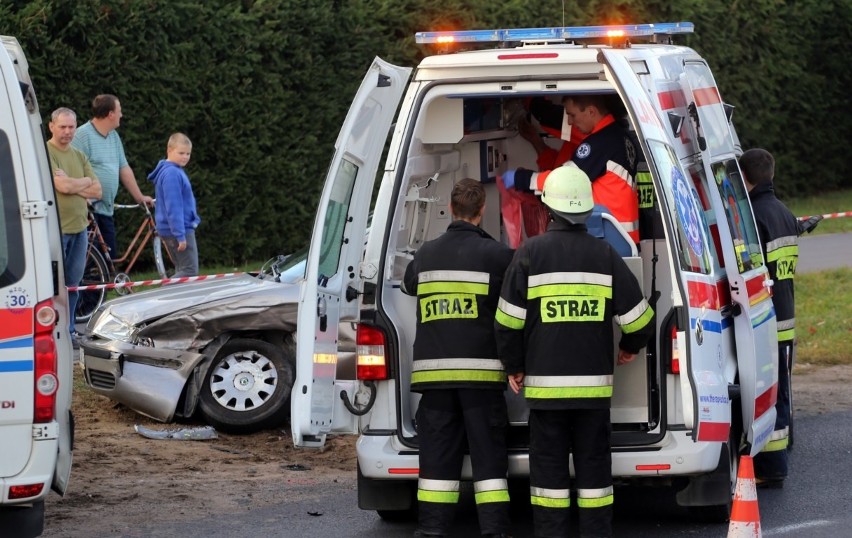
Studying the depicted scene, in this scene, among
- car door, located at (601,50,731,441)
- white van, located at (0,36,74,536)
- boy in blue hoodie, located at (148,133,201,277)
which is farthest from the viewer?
boy in blue hoodie, located at (148,133,201,277)

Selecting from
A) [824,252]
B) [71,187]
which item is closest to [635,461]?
[71,187]

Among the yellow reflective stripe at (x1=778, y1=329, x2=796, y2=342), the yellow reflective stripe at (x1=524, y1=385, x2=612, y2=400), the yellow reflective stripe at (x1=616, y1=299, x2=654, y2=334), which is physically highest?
the yellow reflective stripe at (x1=616, y1=299, x2=654, y2=334)

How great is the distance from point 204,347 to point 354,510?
2.06m

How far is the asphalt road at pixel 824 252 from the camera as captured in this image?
1539 cm

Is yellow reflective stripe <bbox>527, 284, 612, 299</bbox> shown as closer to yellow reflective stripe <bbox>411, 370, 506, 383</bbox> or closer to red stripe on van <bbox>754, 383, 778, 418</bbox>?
yellow reflective stripe <bbox>411, 370, 506, 383</bbox>

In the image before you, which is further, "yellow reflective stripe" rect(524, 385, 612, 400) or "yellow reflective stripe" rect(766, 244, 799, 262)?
"yellow reflective stripe" rect(766, 244, 799, 262)

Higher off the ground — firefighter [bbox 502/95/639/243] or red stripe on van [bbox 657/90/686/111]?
red stripe on van [bbox 657/90/686/111]

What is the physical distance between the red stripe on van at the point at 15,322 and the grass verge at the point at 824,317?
7.36 metres

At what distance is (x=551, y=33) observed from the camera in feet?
23.1

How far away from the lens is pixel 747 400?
6707mm

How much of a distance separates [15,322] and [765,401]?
3.52 metres

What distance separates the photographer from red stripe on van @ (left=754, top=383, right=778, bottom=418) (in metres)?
6.82

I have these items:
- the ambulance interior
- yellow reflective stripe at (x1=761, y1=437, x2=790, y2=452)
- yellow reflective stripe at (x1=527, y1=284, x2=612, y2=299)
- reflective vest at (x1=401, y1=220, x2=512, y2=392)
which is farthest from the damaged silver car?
yellow reflective stripe at (x1=527, y1=284, x2=612, y2=299)

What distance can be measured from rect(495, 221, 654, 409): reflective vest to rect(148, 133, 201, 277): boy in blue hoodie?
5.56 metres
